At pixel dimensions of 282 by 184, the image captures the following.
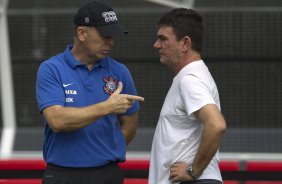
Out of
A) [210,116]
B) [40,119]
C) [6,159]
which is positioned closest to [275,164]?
[6,159]

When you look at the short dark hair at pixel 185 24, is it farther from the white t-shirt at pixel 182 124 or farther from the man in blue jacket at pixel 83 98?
the man in blue jacket at pixel 83 98

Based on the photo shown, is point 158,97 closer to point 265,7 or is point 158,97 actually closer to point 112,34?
point 265,7

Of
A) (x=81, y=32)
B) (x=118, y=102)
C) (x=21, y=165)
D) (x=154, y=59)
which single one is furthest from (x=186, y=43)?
(x=154, y=59)

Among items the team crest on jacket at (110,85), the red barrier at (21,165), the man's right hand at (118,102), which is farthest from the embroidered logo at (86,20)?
the red barrier at (21,165)

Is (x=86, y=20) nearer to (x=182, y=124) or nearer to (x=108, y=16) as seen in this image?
(x=108, y=16)

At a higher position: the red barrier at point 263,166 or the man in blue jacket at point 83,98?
the man in blue jacket at point 83,98

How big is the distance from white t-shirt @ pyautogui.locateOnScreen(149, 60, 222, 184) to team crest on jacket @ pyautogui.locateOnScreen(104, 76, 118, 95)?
319 mm

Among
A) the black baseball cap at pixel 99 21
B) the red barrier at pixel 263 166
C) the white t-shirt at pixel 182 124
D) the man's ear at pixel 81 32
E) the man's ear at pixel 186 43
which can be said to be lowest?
the red barrier at pixel 263 166

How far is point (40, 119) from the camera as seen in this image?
8727 mm

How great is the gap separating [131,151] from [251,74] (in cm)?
144

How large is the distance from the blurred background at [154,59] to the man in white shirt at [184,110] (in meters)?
4.34

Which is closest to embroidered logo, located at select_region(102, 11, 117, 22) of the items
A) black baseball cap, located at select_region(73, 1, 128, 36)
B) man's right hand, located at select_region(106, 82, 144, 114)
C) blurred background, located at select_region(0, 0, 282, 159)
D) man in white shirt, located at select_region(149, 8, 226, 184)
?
black baseball cap, located at select_region(73, 1, 128, 36)

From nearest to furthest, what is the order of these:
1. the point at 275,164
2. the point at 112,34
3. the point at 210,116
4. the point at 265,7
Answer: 1. the point at 210,116
2. the point at 112,34
3. the point at 275,164
4. the point at 265,7

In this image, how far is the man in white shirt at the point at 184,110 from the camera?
12.8ft
